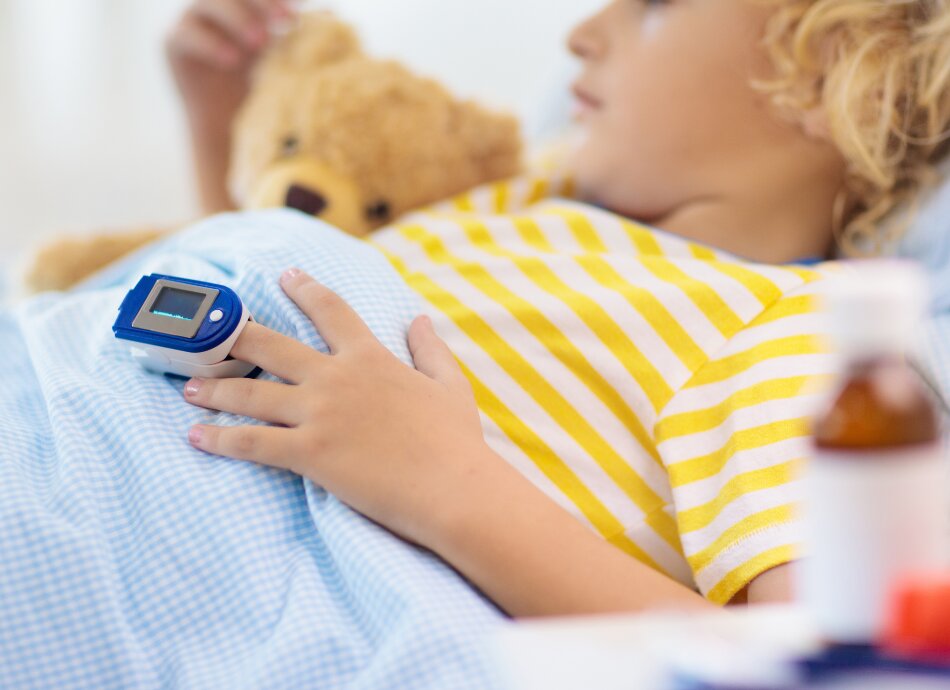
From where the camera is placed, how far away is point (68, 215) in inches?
73.7

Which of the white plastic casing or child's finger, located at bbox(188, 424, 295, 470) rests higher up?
the white plastic casing

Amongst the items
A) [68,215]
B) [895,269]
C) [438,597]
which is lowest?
[68,215]

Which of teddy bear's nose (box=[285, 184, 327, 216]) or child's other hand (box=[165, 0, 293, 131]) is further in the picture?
child's other hand (box=[165, 0, 293, 131])

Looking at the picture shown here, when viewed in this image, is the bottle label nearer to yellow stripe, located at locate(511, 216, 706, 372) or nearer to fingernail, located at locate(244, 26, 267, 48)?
yellow stripe, located at locate(511, 216, 706, 372)

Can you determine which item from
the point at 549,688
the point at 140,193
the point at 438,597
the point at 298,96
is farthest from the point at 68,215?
the point at 549,688

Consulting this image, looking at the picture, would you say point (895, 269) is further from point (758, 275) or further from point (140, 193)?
point (140, 193)

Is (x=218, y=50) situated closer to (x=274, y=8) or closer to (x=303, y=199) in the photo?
(x=274, y=8)

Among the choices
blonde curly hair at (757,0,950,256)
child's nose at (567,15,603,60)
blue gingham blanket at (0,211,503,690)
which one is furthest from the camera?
child's nose at (567,15,603,60)

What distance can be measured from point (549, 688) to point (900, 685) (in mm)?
109

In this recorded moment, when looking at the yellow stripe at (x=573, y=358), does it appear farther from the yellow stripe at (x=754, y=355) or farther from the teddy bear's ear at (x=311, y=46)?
the teddy bear's ear at (x=311, y=46)

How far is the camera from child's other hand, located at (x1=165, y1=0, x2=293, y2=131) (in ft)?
3.74

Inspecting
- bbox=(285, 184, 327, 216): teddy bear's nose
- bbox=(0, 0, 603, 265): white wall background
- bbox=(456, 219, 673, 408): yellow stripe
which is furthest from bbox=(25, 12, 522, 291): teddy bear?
bbox=(0, 0, 603, 265): white wall background

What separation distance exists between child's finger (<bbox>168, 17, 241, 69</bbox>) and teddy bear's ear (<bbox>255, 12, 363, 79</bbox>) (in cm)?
5

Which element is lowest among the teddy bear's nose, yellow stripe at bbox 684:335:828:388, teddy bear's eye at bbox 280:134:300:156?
yellow stripe at bbox 684:335:828:388
